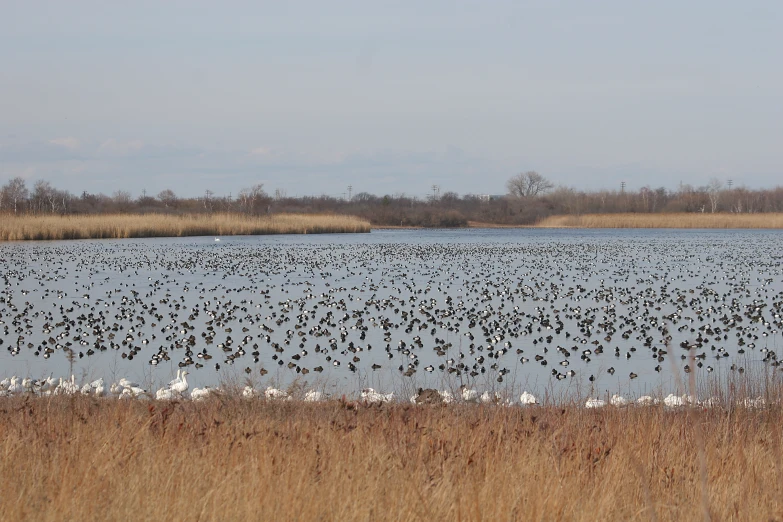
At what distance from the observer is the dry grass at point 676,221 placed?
2980 inches

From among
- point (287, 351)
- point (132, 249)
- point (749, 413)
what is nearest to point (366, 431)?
point (749, 413)

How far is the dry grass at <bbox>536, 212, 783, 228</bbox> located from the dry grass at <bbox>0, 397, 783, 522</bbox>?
73476mm

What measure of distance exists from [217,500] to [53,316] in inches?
538

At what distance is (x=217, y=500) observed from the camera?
15.4ft

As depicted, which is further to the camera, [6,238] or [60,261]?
[6,238]

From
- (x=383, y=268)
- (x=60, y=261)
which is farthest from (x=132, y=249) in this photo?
(x=383, y=268)

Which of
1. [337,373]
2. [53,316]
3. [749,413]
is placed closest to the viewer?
[749,413]

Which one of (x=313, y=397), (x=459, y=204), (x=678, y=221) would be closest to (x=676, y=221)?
(x=678, y=221)

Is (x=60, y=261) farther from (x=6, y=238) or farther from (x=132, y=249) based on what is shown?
(x=6, y=238)

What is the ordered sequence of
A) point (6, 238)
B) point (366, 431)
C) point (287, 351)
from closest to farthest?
1. point (366, 431)
2. point (287, 351)
3. point (6, 238)

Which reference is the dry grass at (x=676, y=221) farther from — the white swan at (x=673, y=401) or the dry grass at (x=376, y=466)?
the dry grass at (x=376, y=466)

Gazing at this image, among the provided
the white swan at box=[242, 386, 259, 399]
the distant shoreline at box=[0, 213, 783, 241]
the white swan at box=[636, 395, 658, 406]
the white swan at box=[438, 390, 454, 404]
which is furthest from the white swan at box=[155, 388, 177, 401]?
the distant shoreline at box=[0, 213, 783, 241]

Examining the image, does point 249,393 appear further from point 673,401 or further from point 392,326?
point 392,326

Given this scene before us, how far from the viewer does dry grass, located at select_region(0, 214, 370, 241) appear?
153 feet
